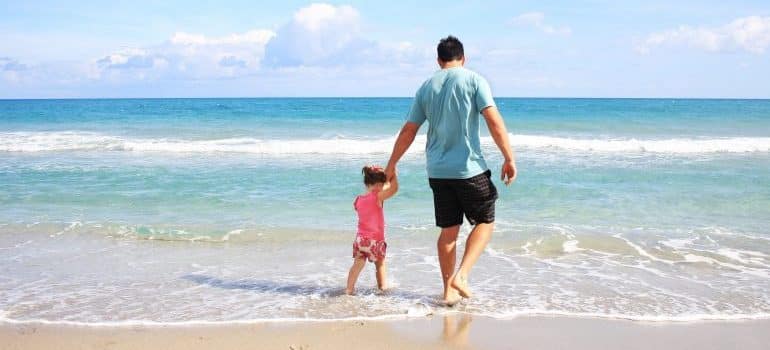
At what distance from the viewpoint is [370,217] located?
498 centimetres

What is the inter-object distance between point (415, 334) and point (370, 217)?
1163 millimetres

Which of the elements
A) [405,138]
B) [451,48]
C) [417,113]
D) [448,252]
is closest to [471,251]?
[448,252]

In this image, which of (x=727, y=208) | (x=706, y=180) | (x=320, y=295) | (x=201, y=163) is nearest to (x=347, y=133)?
(x=201, y=163)

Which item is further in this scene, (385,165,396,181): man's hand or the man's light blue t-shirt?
(385,165,396,181): man's hand

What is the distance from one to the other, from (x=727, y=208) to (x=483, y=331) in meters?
5.99

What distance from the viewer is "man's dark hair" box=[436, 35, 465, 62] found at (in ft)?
13.9

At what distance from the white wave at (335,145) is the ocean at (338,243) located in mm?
3678

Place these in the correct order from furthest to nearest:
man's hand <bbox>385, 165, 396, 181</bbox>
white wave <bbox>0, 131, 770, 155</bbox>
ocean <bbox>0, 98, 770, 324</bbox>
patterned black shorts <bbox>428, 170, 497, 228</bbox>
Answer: white wave <bbox>0, 131, 770, 155</bbox>
ocean <bbox>0, 98, 770, 324</bbox>
man's hand <bbox>385, 165, 396, 181</bbox>
patterned black shorts <bbox>428, 170, 497, 228</bbox>

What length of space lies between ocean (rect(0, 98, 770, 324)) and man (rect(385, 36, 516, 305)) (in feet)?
2.13

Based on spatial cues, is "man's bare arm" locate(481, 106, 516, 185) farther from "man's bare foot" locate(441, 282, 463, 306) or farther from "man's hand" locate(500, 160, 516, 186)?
"man's bare foot" locate(441, 282, 463, 306)

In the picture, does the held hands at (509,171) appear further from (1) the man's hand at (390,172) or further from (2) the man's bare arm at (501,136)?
(1) the man's hand at (390,172)

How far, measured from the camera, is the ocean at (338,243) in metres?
4.76

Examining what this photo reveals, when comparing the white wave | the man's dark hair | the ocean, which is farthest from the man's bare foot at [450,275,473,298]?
the white wave

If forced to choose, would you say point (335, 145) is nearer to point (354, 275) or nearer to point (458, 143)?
point (354, 275)
